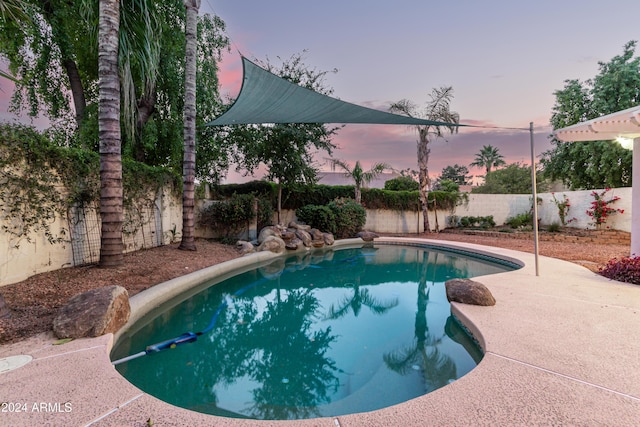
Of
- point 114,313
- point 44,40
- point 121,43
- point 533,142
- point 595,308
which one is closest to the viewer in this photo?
point 114,313

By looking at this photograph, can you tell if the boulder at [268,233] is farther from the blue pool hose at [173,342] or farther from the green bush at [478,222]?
the green bush at [478,222]

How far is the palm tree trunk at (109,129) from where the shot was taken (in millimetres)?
4195

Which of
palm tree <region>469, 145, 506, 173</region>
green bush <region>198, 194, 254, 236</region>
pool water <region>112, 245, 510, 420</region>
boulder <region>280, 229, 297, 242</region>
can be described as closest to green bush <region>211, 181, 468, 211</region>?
green bush <region>198, 194, 254, 236</region>

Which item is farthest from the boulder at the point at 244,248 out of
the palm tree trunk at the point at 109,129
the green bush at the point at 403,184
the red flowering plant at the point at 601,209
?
the red flowering plant at the point at 601,209

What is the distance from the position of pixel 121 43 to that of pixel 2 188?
2.88 metres

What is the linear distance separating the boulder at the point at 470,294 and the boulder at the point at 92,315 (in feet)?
12.3

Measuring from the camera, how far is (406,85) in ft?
30.8

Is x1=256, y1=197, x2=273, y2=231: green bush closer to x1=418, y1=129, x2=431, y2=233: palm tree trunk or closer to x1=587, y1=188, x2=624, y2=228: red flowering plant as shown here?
x1=418, y1=129, x2=431, y2=233: palm tree trunk

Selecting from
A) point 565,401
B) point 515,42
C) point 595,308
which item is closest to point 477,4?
point 515,42

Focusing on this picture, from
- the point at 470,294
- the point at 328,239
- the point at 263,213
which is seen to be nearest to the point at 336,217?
the point at 328,239

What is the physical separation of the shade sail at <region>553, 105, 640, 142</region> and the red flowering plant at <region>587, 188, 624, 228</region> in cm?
698

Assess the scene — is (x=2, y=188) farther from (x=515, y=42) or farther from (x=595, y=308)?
(x=515, y=42)

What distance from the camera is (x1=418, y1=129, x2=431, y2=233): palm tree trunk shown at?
1164 centimetres

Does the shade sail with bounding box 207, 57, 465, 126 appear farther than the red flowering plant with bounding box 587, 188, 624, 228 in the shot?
No
